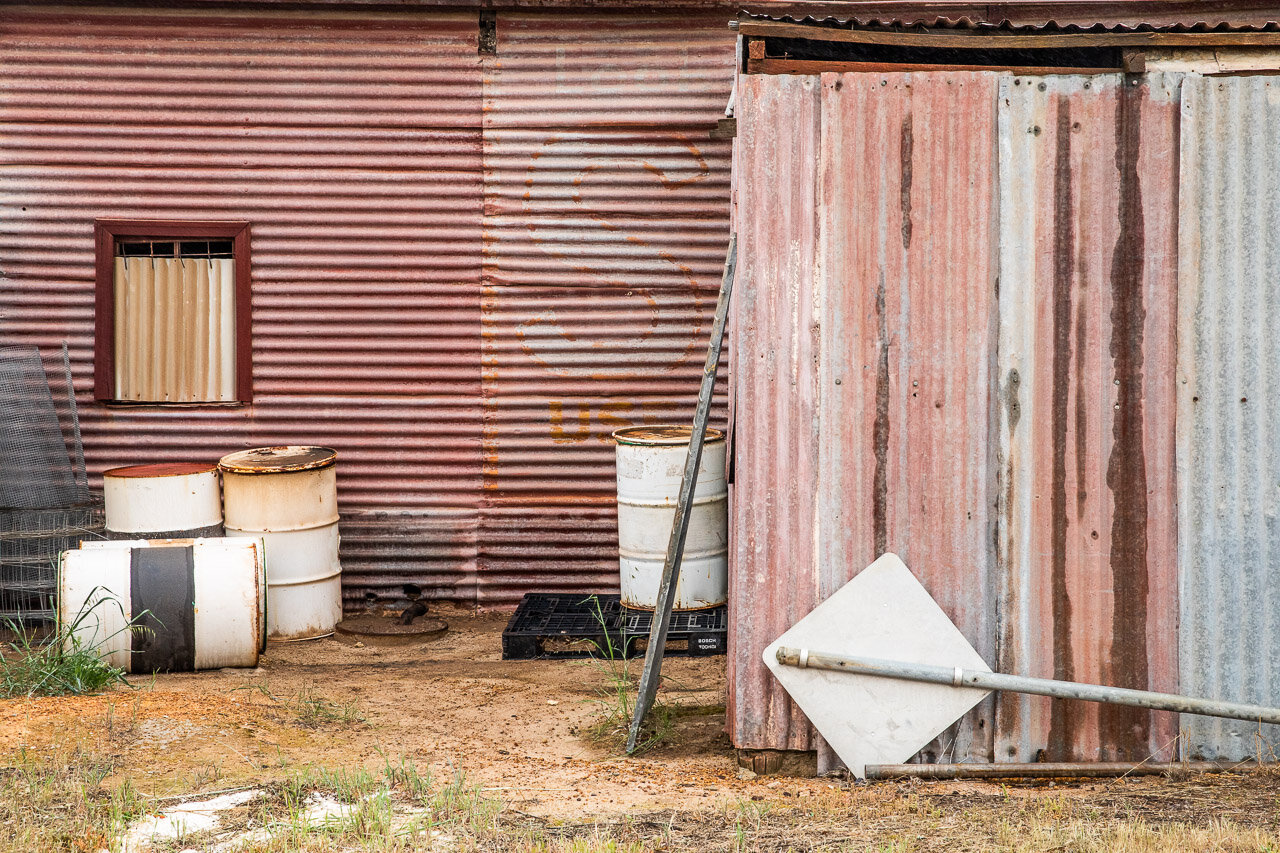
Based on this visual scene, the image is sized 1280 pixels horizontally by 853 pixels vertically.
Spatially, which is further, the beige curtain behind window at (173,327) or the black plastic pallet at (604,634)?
the beige curtain behind window at (173,327)

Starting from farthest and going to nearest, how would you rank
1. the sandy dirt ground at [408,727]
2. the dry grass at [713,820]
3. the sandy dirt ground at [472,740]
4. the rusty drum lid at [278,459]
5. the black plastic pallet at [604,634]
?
the rusty drum lid at [278,459] → the black plastic pallet at [604,634] → the sandy dirt ground at [408,727] → the sandy dirt ground at [472,740] → the dry grass at [713,820]

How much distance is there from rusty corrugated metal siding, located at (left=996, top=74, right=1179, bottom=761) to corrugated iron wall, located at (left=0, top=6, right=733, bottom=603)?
12.1 ft

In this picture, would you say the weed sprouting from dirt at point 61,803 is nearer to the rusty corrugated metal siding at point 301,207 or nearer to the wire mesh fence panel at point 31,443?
the wire mesh fence panel at point 31,443

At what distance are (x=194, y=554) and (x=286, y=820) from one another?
3078mm

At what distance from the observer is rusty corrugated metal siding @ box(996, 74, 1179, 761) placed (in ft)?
15.3

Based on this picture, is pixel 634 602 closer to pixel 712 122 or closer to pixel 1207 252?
pixel 712 122

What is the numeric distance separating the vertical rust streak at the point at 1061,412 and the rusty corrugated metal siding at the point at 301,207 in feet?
15.3

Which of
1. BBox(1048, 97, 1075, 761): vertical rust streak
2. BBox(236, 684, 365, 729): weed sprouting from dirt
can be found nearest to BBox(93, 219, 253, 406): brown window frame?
BBox(236, 684, 365, 729): weed sprouting from dirt

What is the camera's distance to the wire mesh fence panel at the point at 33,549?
7535 mm

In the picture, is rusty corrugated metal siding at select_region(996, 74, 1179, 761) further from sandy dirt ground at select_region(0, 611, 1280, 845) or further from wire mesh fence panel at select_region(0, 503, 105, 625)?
wire mesh fence panel at select_region(0, 503, 105, 625)

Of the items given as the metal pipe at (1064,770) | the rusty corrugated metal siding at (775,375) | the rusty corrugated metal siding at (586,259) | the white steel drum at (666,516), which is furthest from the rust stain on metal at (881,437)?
the rusty corrugated metal siding at (586,259)

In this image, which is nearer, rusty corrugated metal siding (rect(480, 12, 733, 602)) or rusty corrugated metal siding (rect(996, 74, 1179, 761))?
rusty corrugated metal siding (rect(996, 74, 1179, 761))

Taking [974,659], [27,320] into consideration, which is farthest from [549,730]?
[27,320]

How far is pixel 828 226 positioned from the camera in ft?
15.6
